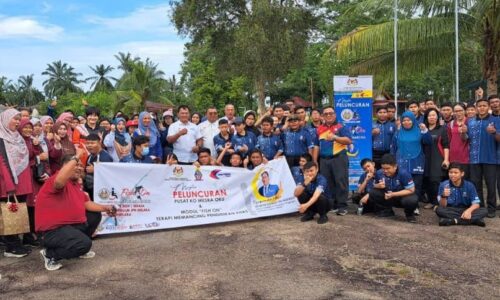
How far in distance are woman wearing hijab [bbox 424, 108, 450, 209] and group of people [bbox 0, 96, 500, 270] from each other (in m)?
0.02

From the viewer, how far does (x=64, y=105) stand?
1989 inches

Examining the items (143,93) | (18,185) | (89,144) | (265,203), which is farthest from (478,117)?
(143,93)

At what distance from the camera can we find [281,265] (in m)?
5.14

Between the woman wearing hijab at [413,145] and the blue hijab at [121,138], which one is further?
the woman wearing hijab at [413,145]

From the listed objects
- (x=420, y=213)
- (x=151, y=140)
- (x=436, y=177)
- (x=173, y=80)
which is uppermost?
(x=173, y=80)

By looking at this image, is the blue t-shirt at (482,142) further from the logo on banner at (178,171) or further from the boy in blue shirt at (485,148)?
the logo on banner at (178,171)

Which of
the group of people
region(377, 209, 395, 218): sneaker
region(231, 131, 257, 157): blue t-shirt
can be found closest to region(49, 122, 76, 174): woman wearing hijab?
the group of people

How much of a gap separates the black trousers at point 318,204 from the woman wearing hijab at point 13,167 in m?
3.71

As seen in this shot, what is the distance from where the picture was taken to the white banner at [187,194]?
655 centimetres

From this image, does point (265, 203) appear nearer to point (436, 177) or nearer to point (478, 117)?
point (436, 177)

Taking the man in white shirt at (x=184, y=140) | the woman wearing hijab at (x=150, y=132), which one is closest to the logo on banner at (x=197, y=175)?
the man in white shirt at (x=184, y=140)

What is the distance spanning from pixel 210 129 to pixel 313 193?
2.17 metres

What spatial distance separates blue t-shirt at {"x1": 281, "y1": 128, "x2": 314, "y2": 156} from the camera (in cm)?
768

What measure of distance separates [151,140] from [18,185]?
246 centimetres
